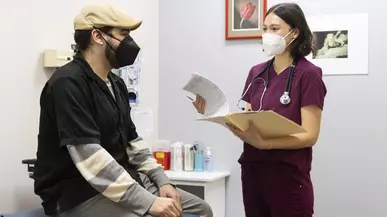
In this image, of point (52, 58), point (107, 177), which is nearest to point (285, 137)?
point (107, 177)

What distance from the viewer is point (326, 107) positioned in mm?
3033

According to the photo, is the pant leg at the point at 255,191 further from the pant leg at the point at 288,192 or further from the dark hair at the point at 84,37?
the dark hair at the point at 84,37

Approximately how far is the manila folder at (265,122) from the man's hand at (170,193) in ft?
1.04

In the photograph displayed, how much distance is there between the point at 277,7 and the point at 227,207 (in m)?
1.60

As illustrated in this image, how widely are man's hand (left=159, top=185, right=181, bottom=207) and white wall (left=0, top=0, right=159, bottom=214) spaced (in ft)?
2.39

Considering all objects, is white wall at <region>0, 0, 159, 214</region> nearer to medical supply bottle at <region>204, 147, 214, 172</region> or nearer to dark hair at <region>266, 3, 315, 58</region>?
dark hair at <region>266, 3, 315, 58</region>

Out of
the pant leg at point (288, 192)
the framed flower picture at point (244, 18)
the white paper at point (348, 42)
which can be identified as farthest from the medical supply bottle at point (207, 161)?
the pant leg at point (288, 192)

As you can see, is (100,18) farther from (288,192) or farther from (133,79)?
(133,79)

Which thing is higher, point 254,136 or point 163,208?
point 254,136

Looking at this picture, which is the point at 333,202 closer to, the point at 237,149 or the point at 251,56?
the point at 237,149

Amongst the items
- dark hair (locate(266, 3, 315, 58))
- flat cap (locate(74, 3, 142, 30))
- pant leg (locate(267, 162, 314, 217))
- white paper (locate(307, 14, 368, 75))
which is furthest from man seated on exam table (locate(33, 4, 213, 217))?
white paper (locate(307, 14, 368, 75))

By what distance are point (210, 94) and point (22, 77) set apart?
0.88m

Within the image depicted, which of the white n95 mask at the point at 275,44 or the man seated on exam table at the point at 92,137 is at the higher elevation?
the white n95 mask at the point at 275,44

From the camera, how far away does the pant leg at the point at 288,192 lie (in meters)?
1.93
